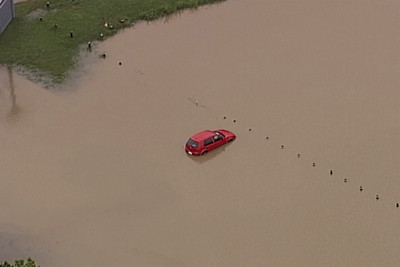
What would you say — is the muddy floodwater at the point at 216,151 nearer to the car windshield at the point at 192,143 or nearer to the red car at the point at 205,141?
the red car at the point at 205,141

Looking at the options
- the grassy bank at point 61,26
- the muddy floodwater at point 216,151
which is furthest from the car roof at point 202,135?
the grassy bank at point 61,26

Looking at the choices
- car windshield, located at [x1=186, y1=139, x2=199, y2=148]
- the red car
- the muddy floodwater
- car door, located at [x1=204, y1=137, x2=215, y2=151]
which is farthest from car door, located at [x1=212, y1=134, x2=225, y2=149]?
car windshield, located at [x1=186, y1=139, x2=199, y2=148]

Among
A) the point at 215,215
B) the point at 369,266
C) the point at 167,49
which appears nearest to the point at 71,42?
the point at 167,49

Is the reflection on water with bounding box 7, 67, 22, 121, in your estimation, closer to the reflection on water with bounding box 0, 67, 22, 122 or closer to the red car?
the reflection on water with bounding box 0, 67, 22, 122

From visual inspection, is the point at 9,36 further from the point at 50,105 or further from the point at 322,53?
the point at 322,53

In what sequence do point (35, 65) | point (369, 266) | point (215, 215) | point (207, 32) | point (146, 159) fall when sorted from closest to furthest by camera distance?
point (369, 266) → point (215, 215) → point (146, 159) → point (35, 65) → point (207, 32)

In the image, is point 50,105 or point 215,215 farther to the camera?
point 50,105

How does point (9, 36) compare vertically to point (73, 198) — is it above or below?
above
